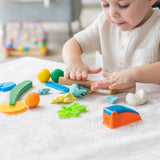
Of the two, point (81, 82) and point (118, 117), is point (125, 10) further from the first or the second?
point (118, 117)

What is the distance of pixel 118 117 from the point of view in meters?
0.43

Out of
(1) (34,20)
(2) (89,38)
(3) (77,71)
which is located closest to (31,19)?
(1) (34,20)

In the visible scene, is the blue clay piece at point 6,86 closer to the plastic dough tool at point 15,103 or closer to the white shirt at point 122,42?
the plastic dough tool at point 15,103

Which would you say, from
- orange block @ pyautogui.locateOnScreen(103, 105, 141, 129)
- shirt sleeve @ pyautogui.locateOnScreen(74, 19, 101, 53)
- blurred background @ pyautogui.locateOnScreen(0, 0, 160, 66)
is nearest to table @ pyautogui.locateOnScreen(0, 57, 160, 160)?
orange block @ pyautogui.locateOnScreen(103, 105, 141, 129)

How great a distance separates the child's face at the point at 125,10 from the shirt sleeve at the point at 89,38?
17 cm

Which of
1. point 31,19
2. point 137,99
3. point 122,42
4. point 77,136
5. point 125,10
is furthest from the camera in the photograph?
point 31,19

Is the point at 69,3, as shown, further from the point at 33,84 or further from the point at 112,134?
the point at 112,134

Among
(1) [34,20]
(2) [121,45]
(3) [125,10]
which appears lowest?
(1) [34,20]

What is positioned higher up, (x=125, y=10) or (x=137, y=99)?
(x=125, y=10)

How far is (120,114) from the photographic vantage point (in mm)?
433

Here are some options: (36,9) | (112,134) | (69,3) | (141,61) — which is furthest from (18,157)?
(36,9)

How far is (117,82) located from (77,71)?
124 mm

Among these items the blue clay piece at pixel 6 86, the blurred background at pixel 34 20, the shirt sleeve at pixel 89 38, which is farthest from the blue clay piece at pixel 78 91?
the blurred background at pixel 34 20

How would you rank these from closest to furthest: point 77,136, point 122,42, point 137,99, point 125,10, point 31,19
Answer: point 77,136 < point 137,99 < point 125,10 < point 122,42 < point 31,19
